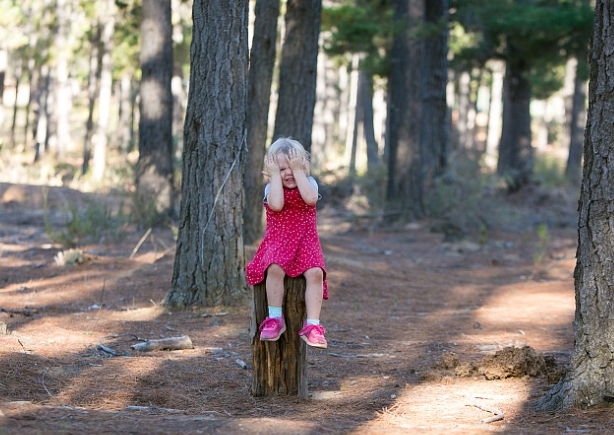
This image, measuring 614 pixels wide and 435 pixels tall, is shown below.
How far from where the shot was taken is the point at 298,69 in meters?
11.0

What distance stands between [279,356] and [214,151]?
3007 millimetres

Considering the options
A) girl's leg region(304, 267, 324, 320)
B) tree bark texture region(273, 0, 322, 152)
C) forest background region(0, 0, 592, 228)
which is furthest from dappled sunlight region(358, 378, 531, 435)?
Result: tree bark texture region(273, 0, 322, 152)

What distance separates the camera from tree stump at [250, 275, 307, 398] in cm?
475

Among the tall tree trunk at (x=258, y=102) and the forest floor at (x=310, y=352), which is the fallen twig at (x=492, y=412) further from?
the tall tree trunk at (x=258, y=102)

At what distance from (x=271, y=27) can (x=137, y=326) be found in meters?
5.22

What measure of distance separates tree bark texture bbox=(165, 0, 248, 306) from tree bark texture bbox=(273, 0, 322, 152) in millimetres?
3506

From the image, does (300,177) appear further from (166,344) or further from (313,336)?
(166,344)

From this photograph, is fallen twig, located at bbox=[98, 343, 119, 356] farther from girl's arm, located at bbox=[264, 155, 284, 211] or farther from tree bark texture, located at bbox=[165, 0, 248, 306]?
girl's arm, located at bbox=[264, 155, 284, 211]

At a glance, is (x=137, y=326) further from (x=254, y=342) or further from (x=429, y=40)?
(x=429, y=40)

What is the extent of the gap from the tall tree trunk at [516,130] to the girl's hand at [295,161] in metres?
19.9

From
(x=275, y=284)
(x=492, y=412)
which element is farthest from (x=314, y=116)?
(x=492, y=412)

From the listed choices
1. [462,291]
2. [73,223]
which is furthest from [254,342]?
[73,223]

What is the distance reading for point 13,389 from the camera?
4.55 m

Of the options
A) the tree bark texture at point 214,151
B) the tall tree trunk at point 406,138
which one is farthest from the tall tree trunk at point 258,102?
the tall tree trunk at point 406,138
